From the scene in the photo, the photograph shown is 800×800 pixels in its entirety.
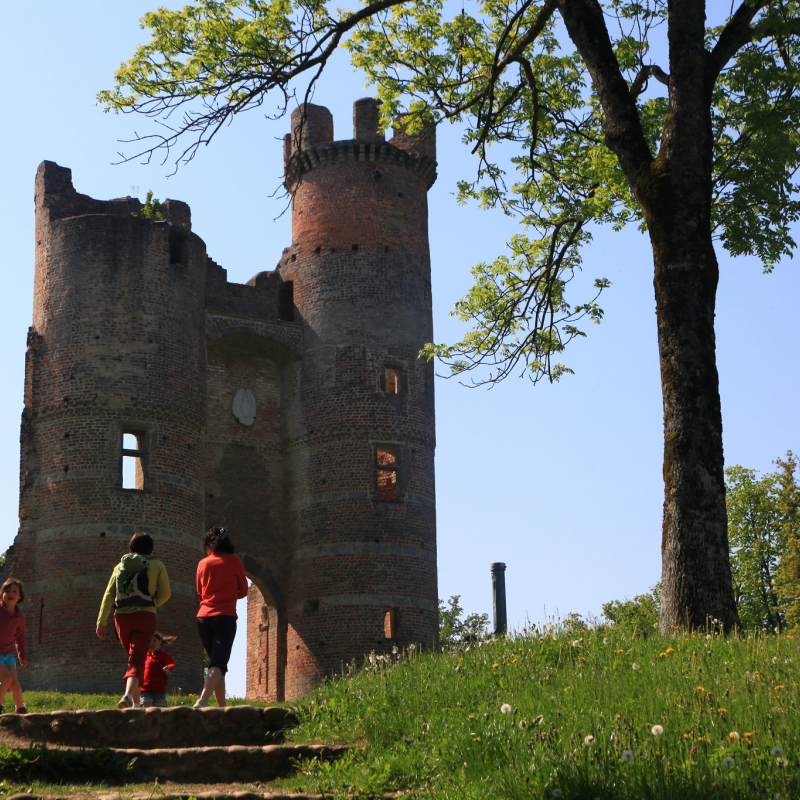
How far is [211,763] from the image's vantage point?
898 cm

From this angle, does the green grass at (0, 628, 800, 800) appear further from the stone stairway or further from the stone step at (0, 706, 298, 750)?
the stone step at (0, 706, 298, 750)

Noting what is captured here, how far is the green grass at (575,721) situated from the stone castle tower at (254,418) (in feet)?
49.1

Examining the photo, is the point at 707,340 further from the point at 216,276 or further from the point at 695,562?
the point at 216,276

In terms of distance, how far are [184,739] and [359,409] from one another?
19.4 metres

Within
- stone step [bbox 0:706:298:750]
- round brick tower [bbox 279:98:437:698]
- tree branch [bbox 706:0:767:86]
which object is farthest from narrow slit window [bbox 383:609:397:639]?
tree branch [bbox 706:0:767:86]

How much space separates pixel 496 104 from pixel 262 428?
1491cm

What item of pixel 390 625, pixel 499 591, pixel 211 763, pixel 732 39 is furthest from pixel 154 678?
pixel 499 591

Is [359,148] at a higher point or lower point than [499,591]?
higher

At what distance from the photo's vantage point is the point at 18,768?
28.4 ft

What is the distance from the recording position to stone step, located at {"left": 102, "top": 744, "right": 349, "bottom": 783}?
29.2 ft

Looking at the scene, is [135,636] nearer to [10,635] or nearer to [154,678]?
[154,678]

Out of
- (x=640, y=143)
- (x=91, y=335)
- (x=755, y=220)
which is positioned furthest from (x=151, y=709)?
(x=91, y=335)

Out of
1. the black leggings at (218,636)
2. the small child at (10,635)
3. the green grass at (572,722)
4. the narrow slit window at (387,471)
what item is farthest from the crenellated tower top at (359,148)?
the green grass at (572,722)

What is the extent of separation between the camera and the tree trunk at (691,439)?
1109 centimetres
